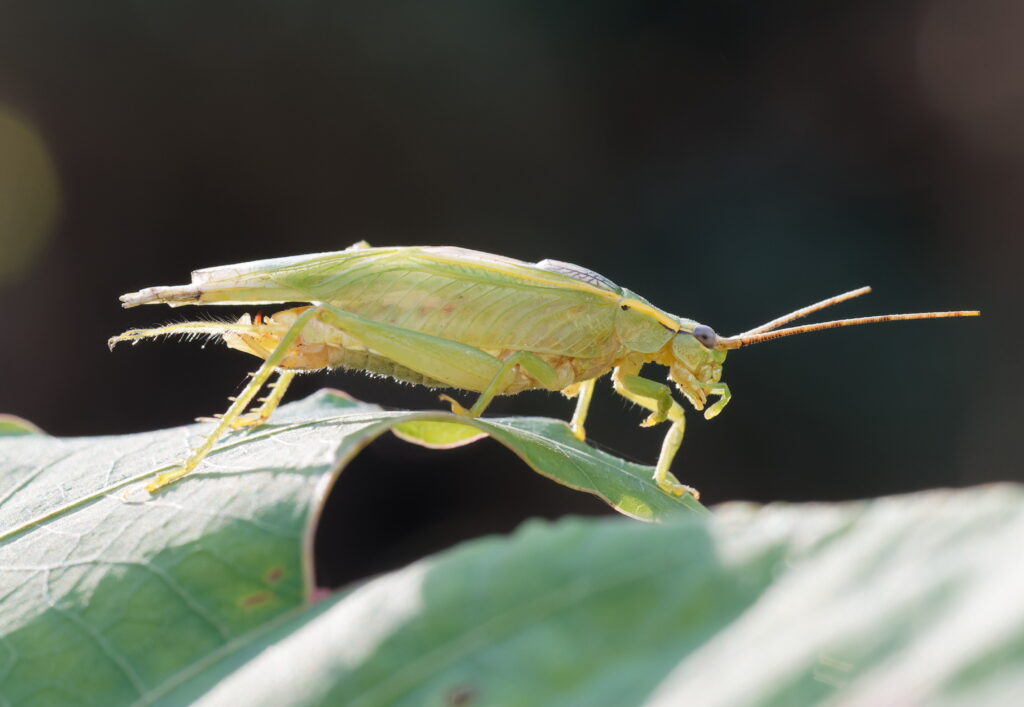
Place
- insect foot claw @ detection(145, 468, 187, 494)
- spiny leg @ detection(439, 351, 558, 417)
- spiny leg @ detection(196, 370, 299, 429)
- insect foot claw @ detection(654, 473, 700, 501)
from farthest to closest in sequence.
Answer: spiny leg @ detection(439, 351, 558, 417), insect foot claw @ detection(654, 473, 700, 501), spiny leg @ detection(196, 370, 299, 429), insect foot claw @ detection(145, 468, 187, 494)

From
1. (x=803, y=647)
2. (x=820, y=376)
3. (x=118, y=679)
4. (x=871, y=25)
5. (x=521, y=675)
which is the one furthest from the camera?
(x=871, y=25)

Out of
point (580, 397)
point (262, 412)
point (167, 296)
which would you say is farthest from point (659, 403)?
point (167, 296)

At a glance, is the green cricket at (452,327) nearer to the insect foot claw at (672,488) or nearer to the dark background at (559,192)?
the insect foot claw at (672,488)

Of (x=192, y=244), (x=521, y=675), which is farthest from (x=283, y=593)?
(x=192, y=244)

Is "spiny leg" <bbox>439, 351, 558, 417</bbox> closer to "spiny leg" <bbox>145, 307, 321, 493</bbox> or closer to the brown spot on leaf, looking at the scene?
"spiny leg" <bbox>145, 307, 321, 493</bbox>

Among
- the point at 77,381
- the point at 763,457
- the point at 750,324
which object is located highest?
the point at 750,324

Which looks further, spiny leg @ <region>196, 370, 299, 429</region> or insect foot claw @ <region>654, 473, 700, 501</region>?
insect foot claw @ <region>654, 473, 700, 501</region>

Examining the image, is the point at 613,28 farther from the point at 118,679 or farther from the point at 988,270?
the point at 118,679

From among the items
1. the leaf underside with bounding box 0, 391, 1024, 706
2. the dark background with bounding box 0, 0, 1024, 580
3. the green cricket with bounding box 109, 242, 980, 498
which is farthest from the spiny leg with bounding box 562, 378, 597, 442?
the dark background with bounding box 0, 0, 1024, 580

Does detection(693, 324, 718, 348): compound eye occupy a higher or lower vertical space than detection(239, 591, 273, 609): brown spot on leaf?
lower
